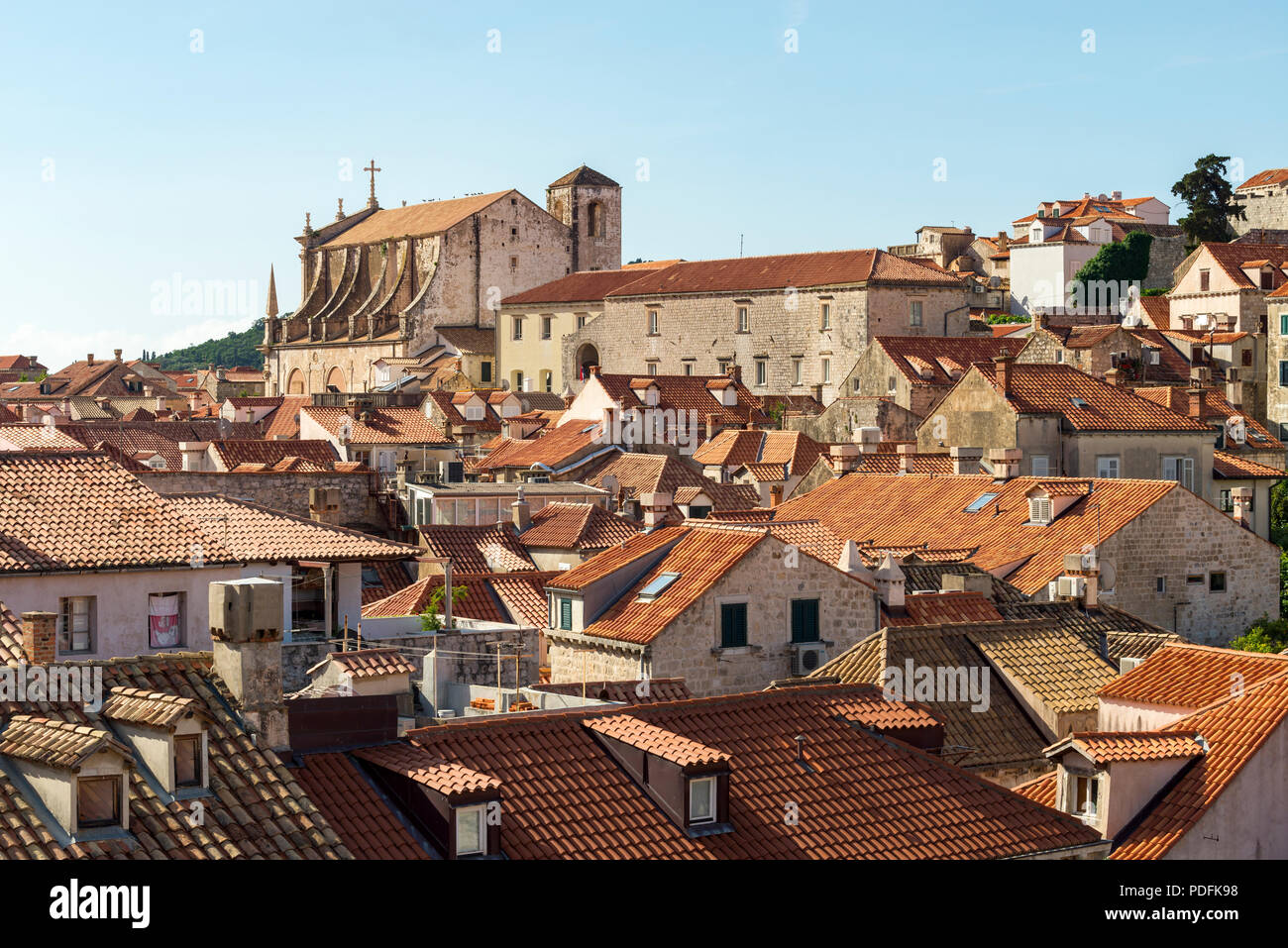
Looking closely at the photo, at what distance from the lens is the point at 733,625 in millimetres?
26078

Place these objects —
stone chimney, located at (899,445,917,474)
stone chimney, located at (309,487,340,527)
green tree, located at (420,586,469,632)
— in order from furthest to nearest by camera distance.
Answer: stone chimney, located at (899,445,917,474), stone chimney, located at (309,487,340,527), green tree, located at (420,586,469,632)

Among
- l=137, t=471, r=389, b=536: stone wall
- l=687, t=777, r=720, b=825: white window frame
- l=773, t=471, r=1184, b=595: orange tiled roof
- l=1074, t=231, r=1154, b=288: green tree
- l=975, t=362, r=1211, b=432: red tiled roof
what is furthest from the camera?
l=1074, t=231, r=1154, b=288: green tree

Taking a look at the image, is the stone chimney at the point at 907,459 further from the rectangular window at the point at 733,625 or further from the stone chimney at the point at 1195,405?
the rectangular window at the point at 733,625

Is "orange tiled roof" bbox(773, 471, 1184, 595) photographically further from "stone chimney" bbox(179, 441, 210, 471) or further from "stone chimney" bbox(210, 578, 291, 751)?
"stone chimney" bbox(210, 578, 291, 751)

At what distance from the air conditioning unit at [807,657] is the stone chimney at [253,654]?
12046 mm

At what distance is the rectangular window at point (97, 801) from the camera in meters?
13.1

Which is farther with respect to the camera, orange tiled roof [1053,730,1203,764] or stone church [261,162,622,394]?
stone church [261,162,622,394]

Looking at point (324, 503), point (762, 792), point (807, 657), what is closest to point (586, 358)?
point (324, 503)

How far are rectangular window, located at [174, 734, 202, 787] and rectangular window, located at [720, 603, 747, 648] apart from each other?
12.6 meters

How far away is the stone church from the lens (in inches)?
4363

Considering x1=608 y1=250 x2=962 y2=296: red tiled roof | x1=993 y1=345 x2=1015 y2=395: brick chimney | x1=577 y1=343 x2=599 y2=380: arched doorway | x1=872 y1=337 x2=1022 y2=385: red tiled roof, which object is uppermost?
x1=608 y1=250 x2=962 y2=296: red tiled roof

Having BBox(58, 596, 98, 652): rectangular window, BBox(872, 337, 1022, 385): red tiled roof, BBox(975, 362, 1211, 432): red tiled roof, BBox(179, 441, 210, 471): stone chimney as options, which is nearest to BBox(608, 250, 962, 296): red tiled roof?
BBox(872, 337, 1022, 385): red tiled roof
